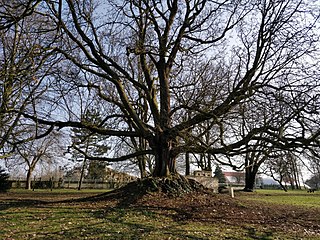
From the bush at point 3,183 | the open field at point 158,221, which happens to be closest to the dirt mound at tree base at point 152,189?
the open field at point 158,221

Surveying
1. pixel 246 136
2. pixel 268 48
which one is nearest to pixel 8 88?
pixel 246 136

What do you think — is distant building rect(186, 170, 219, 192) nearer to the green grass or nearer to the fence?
the green grass

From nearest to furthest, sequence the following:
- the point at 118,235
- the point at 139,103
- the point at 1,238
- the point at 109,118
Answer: the point at 1,238
the point at 118,235
the point at 109,118
the point at 139,103

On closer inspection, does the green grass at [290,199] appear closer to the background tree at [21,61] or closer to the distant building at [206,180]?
the distant building at [206,180]

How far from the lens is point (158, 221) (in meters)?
8.58

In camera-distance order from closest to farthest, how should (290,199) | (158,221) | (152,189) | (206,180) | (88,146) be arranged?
1. (158,221)
2. (152,189)
3. (206,180)
4. (290,199)
5. (88,146)

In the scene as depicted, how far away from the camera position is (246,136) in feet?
37.2

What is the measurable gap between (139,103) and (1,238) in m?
12.8

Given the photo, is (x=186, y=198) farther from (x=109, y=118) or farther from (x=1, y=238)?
(x=1, y=238)

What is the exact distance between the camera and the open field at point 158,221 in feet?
22.4

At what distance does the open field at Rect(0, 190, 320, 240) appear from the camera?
684 cm

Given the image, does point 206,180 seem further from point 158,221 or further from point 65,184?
point 65,184

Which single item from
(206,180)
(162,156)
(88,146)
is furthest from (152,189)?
→ (88,146)

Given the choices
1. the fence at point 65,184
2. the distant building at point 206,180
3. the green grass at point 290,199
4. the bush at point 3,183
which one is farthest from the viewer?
the fence at point 65,184
